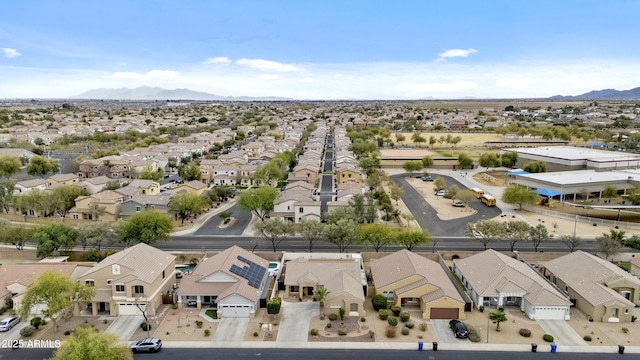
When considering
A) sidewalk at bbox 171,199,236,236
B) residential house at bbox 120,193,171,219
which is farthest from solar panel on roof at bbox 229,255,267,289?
residential house at bbox 120,193,171,219

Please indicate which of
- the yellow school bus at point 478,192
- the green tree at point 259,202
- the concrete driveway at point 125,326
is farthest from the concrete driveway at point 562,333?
the yellow school bus at point 478,192

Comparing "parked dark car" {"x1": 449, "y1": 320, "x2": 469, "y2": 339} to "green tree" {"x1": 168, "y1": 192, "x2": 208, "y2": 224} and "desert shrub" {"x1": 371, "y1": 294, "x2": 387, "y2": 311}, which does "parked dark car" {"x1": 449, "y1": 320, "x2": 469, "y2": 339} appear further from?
"green tree" {"x1": 168, "y1": 192, "x2": 208, "y2": 224}

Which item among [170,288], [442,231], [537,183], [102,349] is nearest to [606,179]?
[537,183]

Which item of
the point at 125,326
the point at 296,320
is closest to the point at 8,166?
the point at 125,326

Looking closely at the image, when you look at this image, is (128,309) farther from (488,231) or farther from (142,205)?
(488,231)

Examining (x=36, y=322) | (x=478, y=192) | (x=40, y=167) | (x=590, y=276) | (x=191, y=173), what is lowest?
(x=36, y=322)

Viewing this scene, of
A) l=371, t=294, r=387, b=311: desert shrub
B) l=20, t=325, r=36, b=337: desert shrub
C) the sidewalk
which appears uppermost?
the sidewalk
